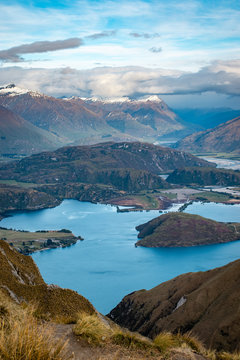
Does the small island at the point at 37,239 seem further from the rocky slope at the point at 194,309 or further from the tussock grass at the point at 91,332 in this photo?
the tussock grass at the point at 91,332

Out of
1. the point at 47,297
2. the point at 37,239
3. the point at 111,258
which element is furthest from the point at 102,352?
the point at 37,239

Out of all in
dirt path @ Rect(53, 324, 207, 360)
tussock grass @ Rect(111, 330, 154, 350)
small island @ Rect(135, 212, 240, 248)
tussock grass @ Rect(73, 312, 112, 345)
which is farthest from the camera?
small island @ Rect(135, 212, 240, 248)

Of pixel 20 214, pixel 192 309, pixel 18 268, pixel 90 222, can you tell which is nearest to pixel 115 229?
pixel 90 222

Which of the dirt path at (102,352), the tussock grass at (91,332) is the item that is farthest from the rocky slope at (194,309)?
the tussock grass at (91,332)

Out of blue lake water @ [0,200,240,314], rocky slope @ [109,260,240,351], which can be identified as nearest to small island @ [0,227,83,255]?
blue lake water @ [0,200,240,314]

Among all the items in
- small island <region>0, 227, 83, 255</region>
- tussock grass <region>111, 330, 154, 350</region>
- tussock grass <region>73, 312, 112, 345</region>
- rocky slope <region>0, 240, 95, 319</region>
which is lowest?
small island <region>0, 227, 83, 255</region>

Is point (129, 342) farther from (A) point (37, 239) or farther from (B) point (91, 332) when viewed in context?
(A) point (37, 239)

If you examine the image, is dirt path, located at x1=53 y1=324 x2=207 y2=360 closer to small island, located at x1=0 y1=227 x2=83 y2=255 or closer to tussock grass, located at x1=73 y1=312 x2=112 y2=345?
tussock grass, located at x1=73 y1=312 x2=112 y2=345
